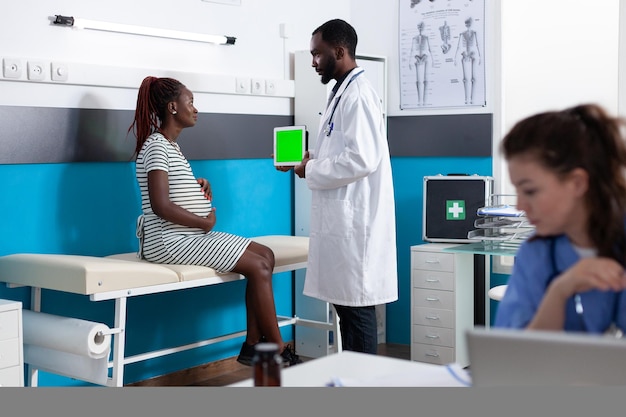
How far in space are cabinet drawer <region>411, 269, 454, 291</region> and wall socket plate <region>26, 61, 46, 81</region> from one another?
191cm

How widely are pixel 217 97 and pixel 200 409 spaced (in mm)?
2987

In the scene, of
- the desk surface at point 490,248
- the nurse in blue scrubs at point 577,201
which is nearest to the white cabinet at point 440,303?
the desk surface at point 490,248

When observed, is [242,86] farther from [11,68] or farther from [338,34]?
[11,68]

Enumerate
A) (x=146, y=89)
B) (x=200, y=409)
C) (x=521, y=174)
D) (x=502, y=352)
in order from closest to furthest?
(x=502, y=352) < (x=200, y=409) < (x=521, y=174) < (x=146, y=89)

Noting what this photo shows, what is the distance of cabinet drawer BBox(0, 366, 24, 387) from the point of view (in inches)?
111

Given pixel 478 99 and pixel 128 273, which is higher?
pixel 478 99

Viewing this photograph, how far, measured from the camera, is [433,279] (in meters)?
4.06

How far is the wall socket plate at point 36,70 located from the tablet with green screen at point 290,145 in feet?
3.25

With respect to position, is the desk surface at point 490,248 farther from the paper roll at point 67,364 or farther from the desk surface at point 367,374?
the desk surface at point 367,374

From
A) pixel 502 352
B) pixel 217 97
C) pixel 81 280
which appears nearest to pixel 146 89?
pixel 217 97

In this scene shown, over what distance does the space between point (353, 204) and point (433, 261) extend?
0.97m

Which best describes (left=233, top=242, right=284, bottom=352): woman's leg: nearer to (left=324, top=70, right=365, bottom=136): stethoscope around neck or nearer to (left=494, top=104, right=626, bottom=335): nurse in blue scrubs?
(left=324, top=70, right=365, bottom=136): stethoscope around neck

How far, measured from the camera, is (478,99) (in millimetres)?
4371

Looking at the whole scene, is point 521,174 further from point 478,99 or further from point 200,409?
point 478,99
